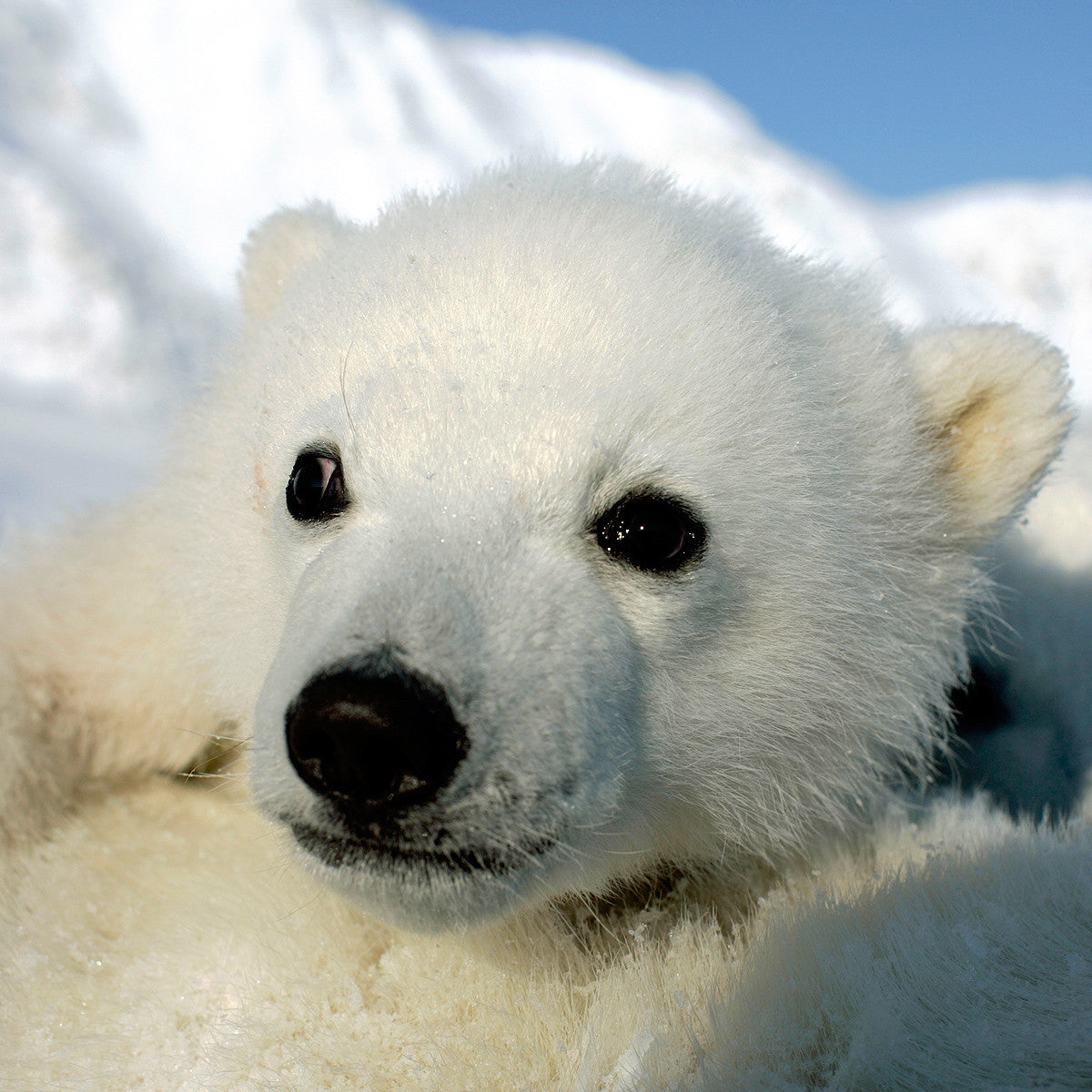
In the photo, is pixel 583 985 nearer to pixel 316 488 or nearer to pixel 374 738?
pixel 374 738

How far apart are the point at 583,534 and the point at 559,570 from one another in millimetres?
102

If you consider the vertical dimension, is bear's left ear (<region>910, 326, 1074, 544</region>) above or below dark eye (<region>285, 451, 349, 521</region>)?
above

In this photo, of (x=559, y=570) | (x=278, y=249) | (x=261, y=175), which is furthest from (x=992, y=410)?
(x=261, y=175)

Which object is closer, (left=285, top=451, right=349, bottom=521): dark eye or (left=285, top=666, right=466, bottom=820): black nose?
(left=285, top=666, right=466, bottom=820): black nose

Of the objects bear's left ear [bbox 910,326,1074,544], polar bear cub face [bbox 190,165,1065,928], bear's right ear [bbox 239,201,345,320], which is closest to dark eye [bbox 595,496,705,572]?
polar bear cub face [bbox 190,165,1065,928]

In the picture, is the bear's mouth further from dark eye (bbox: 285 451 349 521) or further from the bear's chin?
dark eye (bbox: 285 451 349 521)

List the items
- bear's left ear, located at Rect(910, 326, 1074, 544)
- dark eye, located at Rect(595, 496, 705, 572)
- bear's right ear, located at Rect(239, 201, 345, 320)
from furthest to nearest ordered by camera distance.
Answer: bear's right ear, located at Rect(239, 201, 345, 320)
bear's left ear, located at Rect(910, 326, 1074, 544)
dark eye, located at Rect(595, 496, 705, 572)

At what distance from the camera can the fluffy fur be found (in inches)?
50.2

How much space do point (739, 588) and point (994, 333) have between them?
0.80m

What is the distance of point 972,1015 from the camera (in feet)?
3.73

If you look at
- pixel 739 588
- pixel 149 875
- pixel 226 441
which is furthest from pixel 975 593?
pixel 149 875

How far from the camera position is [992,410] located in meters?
1.90

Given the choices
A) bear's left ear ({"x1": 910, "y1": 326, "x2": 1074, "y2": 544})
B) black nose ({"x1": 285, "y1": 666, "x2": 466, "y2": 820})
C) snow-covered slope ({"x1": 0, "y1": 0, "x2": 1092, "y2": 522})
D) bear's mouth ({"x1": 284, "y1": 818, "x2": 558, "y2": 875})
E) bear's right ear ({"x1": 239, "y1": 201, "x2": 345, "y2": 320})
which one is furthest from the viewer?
snow-covered slope ({"x1": 0, "y1": 0, "x2": 1092, "y2": 522})

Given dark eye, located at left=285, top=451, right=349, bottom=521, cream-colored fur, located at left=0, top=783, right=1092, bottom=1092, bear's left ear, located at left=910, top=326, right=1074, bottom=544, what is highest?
bear's left ear, located at left=910, top=326, right=1074, bottom=544
